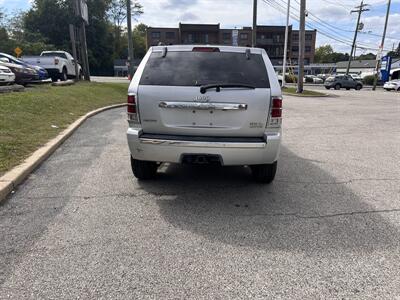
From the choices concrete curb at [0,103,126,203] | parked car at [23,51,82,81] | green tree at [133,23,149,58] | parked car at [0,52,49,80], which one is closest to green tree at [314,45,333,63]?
green tree at [133,23,149,58]

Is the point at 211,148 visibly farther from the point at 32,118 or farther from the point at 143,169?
the point at 32,118

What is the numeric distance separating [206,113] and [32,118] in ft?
20.3

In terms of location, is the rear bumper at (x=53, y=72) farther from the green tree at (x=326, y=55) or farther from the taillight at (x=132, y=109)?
the green tree at (x=326, y=55)

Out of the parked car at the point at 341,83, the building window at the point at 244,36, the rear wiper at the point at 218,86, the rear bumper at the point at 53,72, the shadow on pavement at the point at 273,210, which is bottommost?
the parked car at the point at 341,83

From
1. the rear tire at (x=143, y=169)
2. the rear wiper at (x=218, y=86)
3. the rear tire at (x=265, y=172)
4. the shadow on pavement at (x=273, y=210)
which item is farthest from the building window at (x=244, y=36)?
the rear wiper at (x=218, y=86)

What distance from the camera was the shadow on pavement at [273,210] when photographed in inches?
152

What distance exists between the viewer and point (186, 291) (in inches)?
116

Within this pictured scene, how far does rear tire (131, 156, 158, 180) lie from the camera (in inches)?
211

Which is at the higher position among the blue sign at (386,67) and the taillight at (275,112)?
the taillight at (275,112)

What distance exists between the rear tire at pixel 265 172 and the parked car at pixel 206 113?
1.35 ft

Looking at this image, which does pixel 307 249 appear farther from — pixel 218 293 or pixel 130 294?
pixel 130 294

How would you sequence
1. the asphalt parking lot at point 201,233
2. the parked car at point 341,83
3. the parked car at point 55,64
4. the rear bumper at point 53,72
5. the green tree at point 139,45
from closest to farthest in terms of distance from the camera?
the asphalt parking lot at point 201,233 → the parked car at point 55,64 → the rear bumper at point 53,72 → the parked car at point 341,83 → the green tree at point 139,45

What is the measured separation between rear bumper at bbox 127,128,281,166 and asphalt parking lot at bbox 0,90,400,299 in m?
0.56

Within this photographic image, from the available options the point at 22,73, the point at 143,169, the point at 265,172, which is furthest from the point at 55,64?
the point at 265,172
